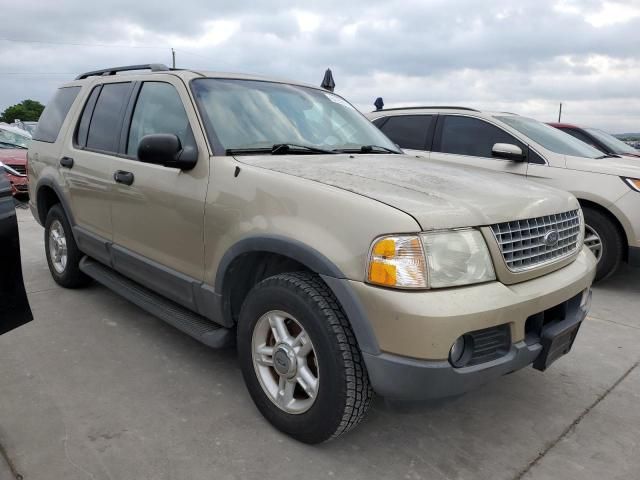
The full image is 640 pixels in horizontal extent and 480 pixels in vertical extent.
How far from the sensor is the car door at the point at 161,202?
9.55 ft

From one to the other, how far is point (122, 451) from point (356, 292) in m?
1.32

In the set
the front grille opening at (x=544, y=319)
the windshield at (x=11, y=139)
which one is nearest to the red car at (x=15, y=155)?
the windshield at (x=11, y=139)

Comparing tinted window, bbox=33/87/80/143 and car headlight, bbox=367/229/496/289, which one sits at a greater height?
tinted window, bbox=33/87/80/143

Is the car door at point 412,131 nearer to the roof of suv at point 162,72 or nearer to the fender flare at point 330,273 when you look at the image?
the roof of suv at point 162,72

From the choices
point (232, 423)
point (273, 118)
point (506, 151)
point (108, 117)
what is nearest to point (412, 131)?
point (506, 151)

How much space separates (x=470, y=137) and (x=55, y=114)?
4.31 metres

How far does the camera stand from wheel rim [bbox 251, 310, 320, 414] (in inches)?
93.7

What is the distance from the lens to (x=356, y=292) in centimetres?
209

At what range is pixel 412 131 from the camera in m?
6.42

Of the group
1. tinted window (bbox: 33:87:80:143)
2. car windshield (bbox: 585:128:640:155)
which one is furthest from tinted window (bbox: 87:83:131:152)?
car windshield (bbox: 585:128:640:155)

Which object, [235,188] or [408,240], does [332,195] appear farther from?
[235,188]

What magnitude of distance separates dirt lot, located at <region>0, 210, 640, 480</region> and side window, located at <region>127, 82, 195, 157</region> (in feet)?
4.51

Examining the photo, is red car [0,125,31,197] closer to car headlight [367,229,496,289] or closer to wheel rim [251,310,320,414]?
wheel rim [251,310,320,414]

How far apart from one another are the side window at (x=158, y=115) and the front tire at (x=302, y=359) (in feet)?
3.67
